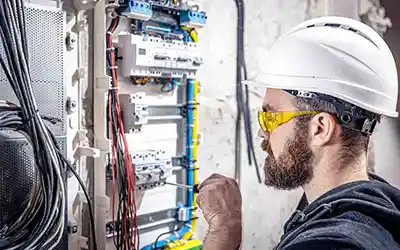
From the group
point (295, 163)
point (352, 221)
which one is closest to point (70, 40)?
point (295, 163)

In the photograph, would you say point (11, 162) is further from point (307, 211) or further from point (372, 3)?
point (372, 3)

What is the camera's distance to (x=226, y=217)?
1.67m

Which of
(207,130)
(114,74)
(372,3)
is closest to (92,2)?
(114,74)

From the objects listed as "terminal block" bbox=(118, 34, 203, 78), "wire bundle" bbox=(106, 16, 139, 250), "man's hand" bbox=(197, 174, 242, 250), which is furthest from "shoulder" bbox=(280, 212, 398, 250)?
"terminal block" bbox=(118, 34, 203, 78)

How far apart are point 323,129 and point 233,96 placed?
1.23 m

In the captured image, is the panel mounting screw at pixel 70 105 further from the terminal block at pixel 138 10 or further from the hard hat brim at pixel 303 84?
the hard hat brim at pixel 303 84

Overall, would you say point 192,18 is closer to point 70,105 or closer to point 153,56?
point 153,56

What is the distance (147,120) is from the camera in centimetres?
204

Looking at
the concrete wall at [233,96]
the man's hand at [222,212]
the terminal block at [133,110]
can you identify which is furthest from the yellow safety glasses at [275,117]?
the concrete wall at [233,96]

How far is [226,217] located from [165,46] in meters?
0.78

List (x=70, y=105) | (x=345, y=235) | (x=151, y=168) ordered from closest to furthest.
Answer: (x=345, y=235) → (x=70, y=105) → (x=151, y=168)

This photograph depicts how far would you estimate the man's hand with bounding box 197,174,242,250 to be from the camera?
1.65 metres

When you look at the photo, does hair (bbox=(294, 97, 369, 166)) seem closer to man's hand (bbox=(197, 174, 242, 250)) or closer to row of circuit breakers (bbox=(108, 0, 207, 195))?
man's hand (bbox=(197, 174, 242, 250))

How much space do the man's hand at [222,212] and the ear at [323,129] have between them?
1.46 ft
